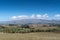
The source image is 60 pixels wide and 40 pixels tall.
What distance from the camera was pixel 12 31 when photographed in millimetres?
25016

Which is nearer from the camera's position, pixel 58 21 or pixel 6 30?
pixel 6 30

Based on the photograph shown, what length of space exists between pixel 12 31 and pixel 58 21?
54.8 feet

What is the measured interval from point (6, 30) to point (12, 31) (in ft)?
4.62

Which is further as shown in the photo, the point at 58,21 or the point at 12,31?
the point at 58,21

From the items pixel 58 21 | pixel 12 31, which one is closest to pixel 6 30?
pixel 12 31

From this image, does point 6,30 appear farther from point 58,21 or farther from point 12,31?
point 58,21

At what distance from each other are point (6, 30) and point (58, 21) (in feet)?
56.7

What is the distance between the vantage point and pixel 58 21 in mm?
36594

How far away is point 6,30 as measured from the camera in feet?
83.8
